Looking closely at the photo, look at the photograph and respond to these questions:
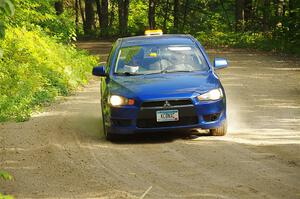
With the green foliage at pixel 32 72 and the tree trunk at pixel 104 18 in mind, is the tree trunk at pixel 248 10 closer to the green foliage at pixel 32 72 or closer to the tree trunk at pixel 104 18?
the tree trunk at pixel 104 18

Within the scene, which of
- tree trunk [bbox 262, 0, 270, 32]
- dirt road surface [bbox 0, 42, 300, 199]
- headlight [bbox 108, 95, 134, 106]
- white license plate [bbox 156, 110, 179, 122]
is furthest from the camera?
tree trunk [bbox 262, 0, 270, 32]

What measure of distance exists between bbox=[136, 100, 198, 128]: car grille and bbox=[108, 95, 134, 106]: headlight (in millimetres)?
235

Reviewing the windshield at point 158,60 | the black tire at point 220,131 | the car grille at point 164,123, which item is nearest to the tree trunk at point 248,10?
the windshield at point 158,60

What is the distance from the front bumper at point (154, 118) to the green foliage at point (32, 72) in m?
3.34

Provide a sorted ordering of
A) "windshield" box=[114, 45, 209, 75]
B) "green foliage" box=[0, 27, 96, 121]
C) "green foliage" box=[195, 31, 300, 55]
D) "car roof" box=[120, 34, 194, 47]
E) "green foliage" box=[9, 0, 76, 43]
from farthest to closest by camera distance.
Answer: "green foliage" box=[195, 31, 300, 55]
"green foliage" box=[9, 0, 76, 43]
"green foliage" box=[0, 27, 96, 121]
"car roof" box=[120, 34, 194, 47]
"windshield" box=[114, 45, 209, 75]

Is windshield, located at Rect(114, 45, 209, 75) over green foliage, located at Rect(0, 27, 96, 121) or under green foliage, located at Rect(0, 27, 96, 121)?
over

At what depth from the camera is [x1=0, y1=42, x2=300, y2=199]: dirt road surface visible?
7238 millimetres

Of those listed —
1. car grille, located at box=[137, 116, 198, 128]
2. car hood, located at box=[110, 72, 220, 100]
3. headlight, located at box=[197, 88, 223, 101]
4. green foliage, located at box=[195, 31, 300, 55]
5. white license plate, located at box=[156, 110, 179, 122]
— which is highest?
car hood, located at box=[110, 72, 220, 100]

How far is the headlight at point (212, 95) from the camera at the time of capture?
10139 millimetres

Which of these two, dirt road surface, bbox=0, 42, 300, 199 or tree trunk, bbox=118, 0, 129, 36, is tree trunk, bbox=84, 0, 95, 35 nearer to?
tree trunk, bbox=118, 0, 129, 36

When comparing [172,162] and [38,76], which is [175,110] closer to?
[172,162]

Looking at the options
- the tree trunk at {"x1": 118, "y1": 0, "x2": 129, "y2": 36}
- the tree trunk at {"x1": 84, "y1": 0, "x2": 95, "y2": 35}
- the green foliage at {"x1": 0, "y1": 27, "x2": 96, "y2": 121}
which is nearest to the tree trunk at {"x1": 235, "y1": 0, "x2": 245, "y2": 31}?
the tree trunk at {"x1": 118, "y1": 0, "x2": 129, "y2": 36}

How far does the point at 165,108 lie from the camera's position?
1000 cm

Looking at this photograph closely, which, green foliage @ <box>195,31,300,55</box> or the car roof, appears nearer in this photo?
the car roof
